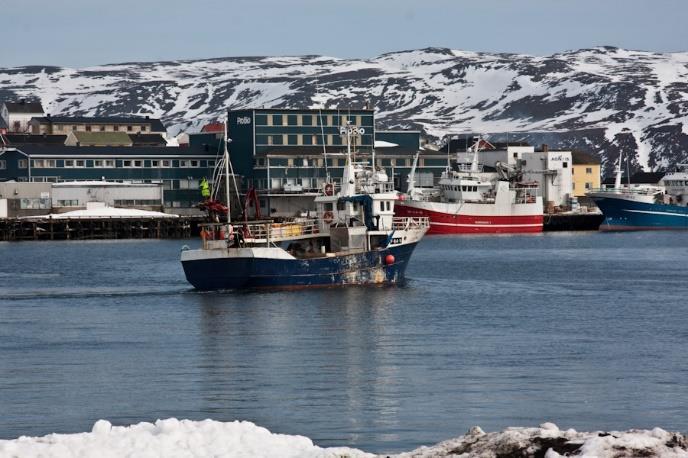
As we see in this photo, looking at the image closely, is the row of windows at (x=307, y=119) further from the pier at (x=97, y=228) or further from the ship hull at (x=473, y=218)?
the ship hull at (x=473, y=218)

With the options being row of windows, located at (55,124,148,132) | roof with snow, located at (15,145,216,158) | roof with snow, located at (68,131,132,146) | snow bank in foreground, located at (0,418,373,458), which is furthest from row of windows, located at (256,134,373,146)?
snow bank in foreground, located at (0,418,373,458)

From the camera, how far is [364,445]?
939 inches

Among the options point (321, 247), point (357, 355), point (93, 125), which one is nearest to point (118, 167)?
point (93, 125)

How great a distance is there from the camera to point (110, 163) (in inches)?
5315

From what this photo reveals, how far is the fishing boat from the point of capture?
54.2m

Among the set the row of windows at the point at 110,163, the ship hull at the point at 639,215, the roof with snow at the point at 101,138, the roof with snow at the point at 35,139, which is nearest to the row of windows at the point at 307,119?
the row of windows at the point at 110,163

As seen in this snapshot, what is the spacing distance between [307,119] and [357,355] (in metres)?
103

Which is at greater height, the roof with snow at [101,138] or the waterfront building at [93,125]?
the waterfront building at [93,125]

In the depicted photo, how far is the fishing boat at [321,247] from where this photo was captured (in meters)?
54.2

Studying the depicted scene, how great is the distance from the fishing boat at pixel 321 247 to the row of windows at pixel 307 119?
7473 cm

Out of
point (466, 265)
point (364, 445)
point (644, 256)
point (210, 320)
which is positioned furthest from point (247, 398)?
point (644, 256)

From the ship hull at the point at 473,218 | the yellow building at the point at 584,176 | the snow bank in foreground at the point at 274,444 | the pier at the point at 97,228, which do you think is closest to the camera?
the snow bank in foreground at the point at 274,444

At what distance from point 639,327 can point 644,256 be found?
45.0 m

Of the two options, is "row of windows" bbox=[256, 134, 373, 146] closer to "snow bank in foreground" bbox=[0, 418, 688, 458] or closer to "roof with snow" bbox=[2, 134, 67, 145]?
"roof with snow" bbox=[2, 134, 67, 145]
